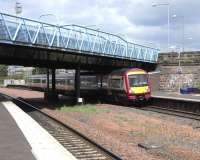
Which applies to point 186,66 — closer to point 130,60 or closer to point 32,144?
point 130,60

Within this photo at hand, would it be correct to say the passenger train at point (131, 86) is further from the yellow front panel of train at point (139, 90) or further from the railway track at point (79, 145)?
the railway track at point (79, 145)

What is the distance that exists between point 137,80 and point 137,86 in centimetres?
58

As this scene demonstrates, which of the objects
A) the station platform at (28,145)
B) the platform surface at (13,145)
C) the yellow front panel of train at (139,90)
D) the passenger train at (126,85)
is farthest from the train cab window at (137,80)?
the platform surface at (13,145)

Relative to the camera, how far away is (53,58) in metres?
42.4

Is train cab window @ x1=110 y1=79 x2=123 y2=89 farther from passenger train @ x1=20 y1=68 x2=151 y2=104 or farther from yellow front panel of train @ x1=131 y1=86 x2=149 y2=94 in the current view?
yellow front panel of train @ x1=131 y1=86 x2=149 y2=94

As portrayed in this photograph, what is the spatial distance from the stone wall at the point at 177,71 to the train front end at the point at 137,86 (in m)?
20.1

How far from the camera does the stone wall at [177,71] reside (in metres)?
62.8

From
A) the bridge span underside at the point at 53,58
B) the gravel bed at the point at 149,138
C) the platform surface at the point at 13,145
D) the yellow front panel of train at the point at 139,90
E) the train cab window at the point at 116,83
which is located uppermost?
the bridge span underside at the point at 53,58

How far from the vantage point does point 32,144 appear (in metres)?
15.4

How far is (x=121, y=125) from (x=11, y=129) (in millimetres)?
6858

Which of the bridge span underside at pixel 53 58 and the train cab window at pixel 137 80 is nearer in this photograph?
the bridge span underside at pixel 53 58

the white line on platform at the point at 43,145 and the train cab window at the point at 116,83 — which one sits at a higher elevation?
the train cab window at the point at 116,83

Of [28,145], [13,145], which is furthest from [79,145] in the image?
[13,145]

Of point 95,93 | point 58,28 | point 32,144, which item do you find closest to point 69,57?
point 58,28
